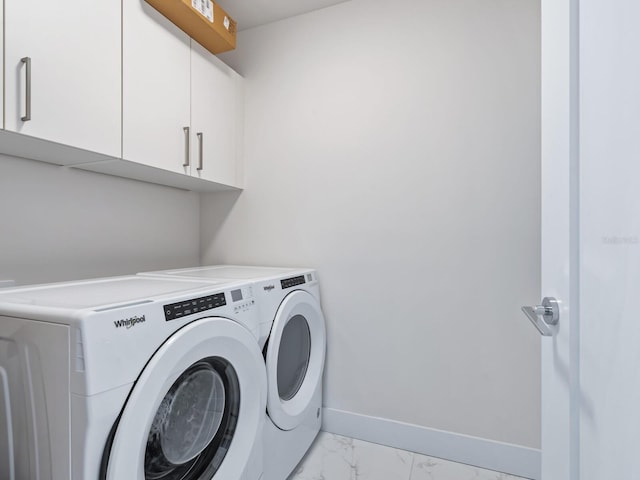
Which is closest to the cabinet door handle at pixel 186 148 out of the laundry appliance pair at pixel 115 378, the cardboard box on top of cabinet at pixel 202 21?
the cardboard box on top of cabinet at pixel 202 21

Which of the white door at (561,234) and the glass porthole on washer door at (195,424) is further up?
the white door at (561,234)

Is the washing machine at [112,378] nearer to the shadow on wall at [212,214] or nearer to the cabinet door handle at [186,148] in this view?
the cabinet door handle at [186,148]

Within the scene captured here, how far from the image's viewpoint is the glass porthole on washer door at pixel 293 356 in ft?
5.00

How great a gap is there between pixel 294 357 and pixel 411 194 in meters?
1.03

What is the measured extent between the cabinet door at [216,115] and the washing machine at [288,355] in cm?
60

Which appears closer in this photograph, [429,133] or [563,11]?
[563,11]

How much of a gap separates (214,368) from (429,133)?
4.73 ft

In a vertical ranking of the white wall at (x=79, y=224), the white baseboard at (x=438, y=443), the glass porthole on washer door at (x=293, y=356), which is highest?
the white wall at (x=79, y=224)

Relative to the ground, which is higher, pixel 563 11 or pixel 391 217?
pixel 563 11

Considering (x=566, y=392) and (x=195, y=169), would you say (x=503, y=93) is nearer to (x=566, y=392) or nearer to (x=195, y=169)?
(x=566, y=392)

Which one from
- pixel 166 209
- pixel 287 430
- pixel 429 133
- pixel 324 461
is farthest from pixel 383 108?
pixel 324 461

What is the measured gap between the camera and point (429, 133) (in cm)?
163

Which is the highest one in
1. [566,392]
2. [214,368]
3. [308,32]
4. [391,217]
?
[308,32]

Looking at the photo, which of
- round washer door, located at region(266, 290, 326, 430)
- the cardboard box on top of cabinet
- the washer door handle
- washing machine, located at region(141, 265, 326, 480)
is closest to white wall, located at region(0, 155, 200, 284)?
washing machine, located at region(141, 265, 326, 480)
